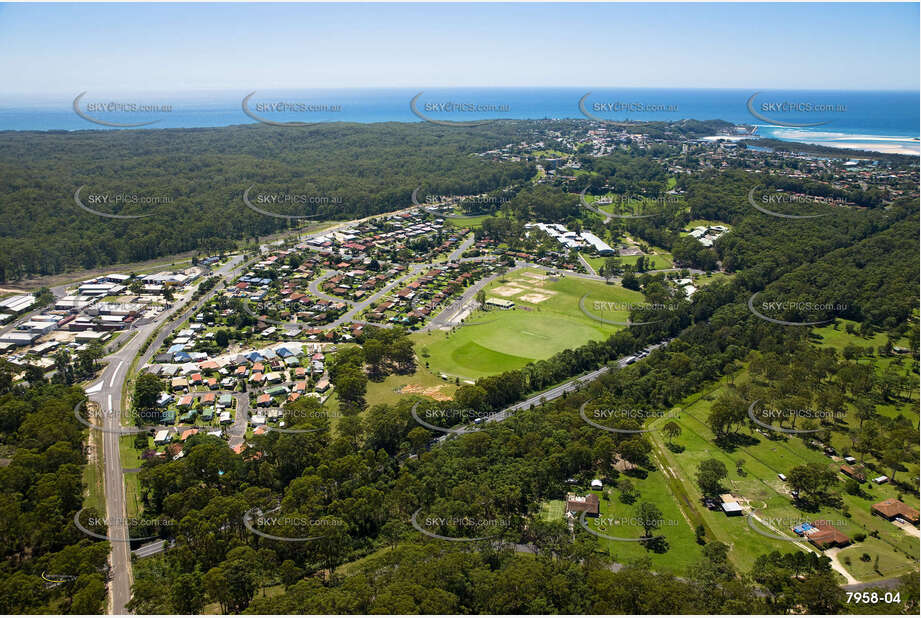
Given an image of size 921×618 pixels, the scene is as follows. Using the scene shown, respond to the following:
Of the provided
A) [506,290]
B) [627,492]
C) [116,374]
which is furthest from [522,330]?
[116,374]

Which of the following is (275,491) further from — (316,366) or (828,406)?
(828,406)

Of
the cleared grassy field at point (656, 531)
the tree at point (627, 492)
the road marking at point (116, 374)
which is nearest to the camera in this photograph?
the cleared grassy field at point (656, 531)

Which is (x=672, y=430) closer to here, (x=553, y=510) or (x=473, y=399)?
(x=553, y=510)

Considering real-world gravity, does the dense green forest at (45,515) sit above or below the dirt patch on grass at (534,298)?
below

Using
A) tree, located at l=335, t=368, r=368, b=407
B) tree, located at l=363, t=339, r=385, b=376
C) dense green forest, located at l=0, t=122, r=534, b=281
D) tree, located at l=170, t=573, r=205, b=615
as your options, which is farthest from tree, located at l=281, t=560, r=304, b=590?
dense green forest, located at l=0, t=122, r=534, b=281

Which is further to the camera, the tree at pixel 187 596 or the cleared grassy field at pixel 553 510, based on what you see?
the cleared grassy field at pixel 553 510

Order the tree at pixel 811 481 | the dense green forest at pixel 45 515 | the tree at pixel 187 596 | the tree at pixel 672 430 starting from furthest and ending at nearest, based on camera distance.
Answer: the tree at pixel 672 430 → the tree at pixel 811 481 → the tree at pixel 187 596 → the dense green forest at pixel 45 515

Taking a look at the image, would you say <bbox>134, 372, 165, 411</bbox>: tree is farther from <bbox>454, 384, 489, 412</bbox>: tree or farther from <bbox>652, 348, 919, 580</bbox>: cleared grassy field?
<bbox>652, 348, 919, 580</bbox>: cleared grassy field

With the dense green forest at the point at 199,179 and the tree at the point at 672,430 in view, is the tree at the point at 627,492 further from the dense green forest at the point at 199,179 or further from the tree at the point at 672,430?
the dense green forest at the point at 199,179

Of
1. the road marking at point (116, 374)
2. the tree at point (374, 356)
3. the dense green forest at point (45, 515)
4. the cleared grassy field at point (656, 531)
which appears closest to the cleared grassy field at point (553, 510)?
the cleared grassy field at point (656, 531)
